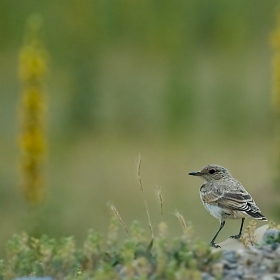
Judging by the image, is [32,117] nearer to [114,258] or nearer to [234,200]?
[234,200]

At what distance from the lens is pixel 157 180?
22156 mm

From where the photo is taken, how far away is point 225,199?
1023 centimetres

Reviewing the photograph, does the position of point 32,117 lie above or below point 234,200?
above

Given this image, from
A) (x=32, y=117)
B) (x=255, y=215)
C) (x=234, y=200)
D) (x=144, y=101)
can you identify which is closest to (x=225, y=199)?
(x=234, y=200)

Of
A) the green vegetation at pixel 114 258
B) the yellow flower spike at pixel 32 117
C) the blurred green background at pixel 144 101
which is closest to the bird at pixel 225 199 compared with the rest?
the green vegetation at pixel 114 258

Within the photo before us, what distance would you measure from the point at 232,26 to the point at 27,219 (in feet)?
50.8

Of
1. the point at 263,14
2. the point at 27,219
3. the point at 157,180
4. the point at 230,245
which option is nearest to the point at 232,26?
the point at 263,14

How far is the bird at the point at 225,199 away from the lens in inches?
393

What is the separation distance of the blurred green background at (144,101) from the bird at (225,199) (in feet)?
22.4

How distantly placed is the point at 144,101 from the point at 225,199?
1783cm

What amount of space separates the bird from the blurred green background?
682cm

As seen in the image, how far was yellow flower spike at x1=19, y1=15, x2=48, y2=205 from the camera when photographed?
1495 centimetres

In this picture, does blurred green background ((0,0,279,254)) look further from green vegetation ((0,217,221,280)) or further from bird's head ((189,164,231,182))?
green vegetation ((0,217,221,280))

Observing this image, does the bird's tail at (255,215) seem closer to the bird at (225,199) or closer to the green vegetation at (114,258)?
the bird at (225,199)
